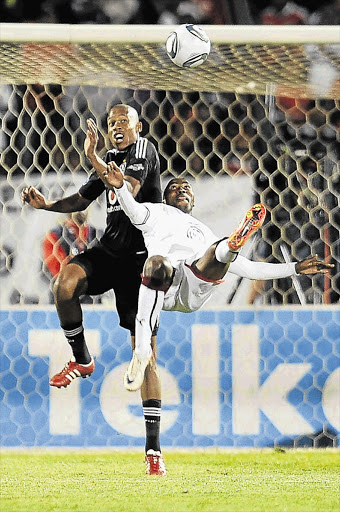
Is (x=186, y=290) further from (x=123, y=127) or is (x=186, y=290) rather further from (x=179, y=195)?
(x=123, y=127)

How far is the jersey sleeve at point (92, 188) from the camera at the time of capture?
3920mm

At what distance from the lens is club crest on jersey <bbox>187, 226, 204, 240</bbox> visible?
383 cm

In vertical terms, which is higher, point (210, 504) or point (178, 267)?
point (178, 267)

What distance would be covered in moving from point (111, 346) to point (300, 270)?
1.06 m

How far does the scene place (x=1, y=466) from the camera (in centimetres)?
405

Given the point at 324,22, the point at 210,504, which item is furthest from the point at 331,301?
the point at 324,22

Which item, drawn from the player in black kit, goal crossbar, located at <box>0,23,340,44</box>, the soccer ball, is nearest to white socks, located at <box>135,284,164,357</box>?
the player in black kit

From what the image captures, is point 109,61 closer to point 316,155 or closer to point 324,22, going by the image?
point 316,155

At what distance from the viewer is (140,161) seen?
3.83m

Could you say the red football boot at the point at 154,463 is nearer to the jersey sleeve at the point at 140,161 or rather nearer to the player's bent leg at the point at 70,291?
the player's bent leg at the point at 70,291

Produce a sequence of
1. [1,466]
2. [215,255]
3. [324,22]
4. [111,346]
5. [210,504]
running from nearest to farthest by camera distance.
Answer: [210,504], [215,255], [1,466], [111,346], [324,22]

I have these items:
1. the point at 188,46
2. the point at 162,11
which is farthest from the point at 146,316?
the point at 162,11

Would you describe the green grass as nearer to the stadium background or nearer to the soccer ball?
the stadium background

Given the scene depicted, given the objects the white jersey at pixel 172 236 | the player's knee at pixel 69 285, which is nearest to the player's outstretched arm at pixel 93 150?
the white jersey at pixel 172 236
